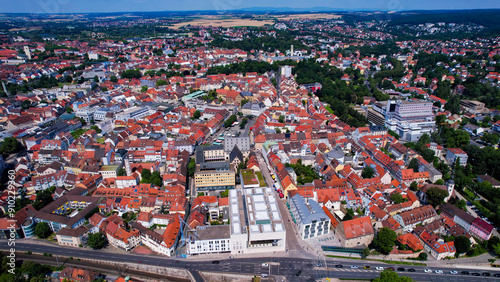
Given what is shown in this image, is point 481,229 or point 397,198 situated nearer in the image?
point 481,229

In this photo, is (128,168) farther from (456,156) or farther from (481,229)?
(456,156)

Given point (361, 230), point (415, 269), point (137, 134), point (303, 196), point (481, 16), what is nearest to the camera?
point (415, 269)

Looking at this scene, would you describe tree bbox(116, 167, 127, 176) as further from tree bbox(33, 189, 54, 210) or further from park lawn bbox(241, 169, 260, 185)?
park lawn bbox(241, 169, 260, 185)

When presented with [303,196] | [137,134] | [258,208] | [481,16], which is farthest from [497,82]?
[481,16]

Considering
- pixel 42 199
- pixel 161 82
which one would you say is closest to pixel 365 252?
pixel 42 199

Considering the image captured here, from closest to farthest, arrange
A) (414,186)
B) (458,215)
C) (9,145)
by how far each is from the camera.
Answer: (458,215), (414,186), (9,145)

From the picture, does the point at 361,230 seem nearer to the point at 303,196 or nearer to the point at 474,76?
the point at 303,196

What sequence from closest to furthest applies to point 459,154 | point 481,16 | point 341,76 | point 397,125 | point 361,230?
point 361,230, point 459,154, point 397,125, point 341,76, point 481,16
